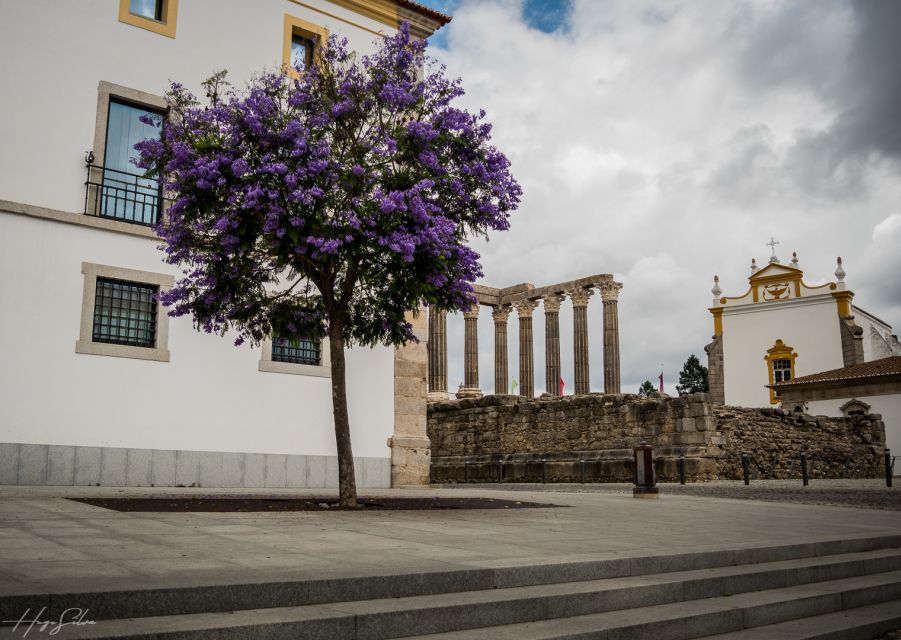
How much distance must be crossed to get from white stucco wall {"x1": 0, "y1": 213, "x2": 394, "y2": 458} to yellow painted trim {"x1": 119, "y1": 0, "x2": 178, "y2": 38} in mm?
3837

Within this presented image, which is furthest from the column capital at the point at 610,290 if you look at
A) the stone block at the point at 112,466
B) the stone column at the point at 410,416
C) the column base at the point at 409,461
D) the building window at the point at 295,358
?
the stone block at the point at 112,466

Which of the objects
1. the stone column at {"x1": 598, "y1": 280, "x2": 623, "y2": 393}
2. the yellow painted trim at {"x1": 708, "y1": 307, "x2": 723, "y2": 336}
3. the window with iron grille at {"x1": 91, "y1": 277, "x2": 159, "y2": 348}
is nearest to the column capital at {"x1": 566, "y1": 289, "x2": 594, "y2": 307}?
the stone column at {"x1": 598, "y1": 280, "x2": 623, "y2": 393}

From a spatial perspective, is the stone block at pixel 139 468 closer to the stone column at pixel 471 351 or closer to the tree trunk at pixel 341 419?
the tree trunk at pixel 341 419

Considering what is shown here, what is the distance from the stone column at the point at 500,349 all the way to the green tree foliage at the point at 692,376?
51.8 meters

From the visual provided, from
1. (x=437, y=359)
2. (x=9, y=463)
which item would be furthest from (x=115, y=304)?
(x=437, y=359)

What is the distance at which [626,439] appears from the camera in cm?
2305

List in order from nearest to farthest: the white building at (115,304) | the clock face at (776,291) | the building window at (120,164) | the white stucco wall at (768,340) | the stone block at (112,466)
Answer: the white building at (115,304)
the stone block at (112,466)
the building window at (120,164)
the white stucco wall at (768,340)
the clock face at (776,291)

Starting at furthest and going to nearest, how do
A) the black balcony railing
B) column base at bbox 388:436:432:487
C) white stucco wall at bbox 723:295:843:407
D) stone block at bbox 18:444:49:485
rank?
white stucco wall at bbox 723:295:843:407 → column base at bbox 388:436:432:487 → the black balcony railing → stone block at bbox 18:444:49:485

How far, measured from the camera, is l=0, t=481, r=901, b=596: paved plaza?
456cm

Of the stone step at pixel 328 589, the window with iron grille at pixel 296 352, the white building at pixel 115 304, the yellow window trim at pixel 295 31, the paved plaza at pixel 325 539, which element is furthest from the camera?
the yellow window trim at pixel 295 31

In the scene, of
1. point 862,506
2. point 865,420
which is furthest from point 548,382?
point 862,506

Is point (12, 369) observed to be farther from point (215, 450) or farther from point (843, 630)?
point (843, 630)

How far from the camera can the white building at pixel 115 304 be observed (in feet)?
41.9

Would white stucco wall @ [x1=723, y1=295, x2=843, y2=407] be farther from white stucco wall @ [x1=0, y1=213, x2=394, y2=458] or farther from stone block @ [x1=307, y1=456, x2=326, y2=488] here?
white stucco wall @ [x1=0, y1=213, x2=394, y2=458]
